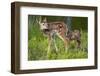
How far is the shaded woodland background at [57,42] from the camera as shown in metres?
1.56

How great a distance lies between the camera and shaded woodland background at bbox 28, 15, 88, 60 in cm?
156

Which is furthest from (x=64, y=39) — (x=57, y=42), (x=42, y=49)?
(x=42, y=49)

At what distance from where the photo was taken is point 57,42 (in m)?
1.64

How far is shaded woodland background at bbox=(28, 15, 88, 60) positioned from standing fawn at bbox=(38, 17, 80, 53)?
0.02 meters

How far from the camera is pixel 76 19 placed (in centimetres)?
170

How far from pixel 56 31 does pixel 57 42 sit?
0.08m

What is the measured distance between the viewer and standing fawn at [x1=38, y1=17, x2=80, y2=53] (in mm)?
1605

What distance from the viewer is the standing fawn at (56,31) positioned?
5.27ft

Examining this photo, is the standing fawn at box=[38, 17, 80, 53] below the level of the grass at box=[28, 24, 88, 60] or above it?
above

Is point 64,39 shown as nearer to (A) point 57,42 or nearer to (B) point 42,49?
(A) point 57,42

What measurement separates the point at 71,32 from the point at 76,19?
0.10m

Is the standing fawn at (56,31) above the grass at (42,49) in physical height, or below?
above

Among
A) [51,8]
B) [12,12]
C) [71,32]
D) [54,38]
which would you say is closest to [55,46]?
[54,38]

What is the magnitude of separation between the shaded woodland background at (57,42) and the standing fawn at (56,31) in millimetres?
24
